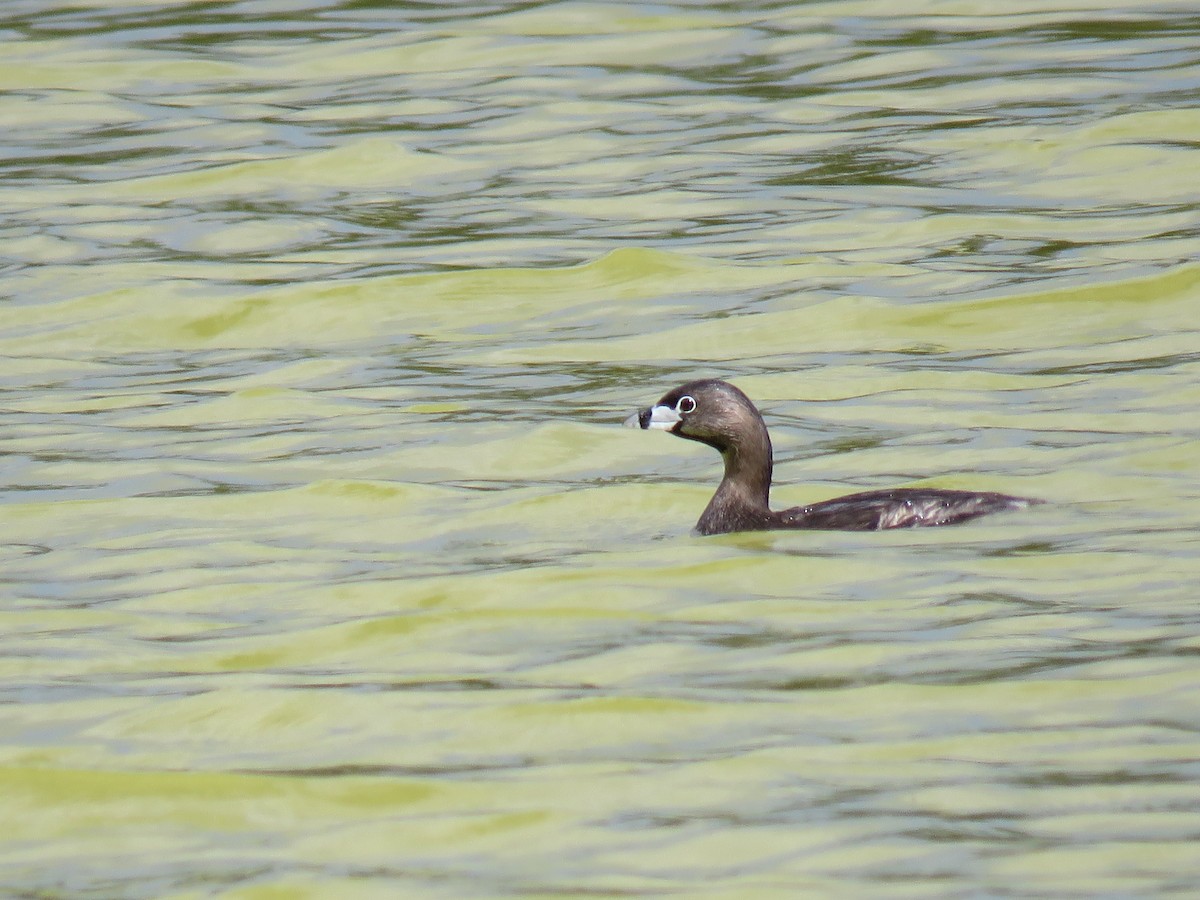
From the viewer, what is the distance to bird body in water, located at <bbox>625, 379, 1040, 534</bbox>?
346 inches

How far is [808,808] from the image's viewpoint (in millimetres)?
5867

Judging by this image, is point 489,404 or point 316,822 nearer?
point 316,822

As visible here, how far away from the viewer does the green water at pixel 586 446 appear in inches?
235

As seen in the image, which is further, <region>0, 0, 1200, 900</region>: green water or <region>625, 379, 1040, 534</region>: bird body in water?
<region>625, 379, 1040, 534</region>: bird body in water

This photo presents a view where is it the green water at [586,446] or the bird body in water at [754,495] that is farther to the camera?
the bird body in water at [754,495]

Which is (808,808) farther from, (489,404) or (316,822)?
(489,404)

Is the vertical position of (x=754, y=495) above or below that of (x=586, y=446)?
above

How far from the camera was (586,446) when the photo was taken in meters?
10.6

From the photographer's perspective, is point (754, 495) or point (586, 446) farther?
point (586, 446)

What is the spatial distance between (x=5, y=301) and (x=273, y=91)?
17.2ft

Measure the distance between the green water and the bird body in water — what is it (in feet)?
0.43

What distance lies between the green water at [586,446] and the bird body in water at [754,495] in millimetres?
130

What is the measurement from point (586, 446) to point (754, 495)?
1.38 m

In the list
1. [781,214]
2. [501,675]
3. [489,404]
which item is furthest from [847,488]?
[781,214]
